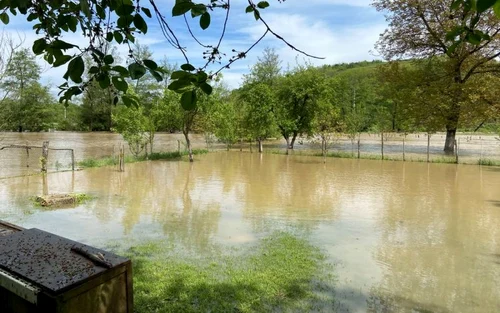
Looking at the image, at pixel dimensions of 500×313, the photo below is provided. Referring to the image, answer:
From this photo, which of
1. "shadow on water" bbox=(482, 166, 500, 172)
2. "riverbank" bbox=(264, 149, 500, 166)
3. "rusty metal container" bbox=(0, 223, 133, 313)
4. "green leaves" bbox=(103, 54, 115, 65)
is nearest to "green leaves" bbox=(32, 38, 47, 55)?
"green leaves" bbox=(103, 54, 115, 65)

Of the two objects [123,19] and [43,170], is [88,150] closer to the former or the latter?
[43,170]

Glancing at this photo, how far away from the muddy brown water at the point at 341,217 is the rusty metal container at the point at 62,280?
10.4 feet

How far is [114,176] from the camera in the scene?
13391 mm

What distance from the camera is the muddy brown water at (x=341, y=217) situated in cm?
467

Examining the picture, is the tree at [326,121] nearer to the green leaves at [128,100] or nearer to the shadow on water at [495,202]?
the shadow on water at [495,202]

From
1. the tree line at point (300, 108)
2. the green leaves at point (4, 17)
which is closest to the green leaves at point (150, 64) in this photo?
the green leaves at point (4, 17)

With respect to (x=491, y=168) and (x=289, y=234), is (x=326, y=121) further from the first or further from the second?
(x=289, y=234)

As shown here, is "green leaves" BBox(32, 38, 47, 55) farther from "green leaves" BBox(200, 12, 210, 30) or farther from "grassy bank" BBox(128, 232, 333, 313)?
"grassy bank" BBox(128, 232, 333, 313)

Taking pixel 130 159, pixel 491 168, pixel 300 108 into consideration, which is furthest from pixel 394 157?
pixel 130 159

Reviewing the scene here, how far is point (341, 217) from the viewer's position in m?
8.17

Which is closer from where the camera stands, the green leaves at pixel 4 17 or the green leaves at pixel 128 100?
the green leaves at pixel 128 100

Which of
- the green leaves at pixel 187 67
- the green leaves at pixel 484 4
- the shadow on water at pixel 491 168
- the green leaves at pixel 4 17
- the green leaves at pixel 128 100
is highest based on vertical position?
the green leaves at pixel 4 17

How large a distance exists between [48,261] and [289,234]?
5505 mm

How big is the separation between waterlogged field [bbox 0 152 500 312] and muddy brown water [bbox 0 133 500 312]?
0.03 m
